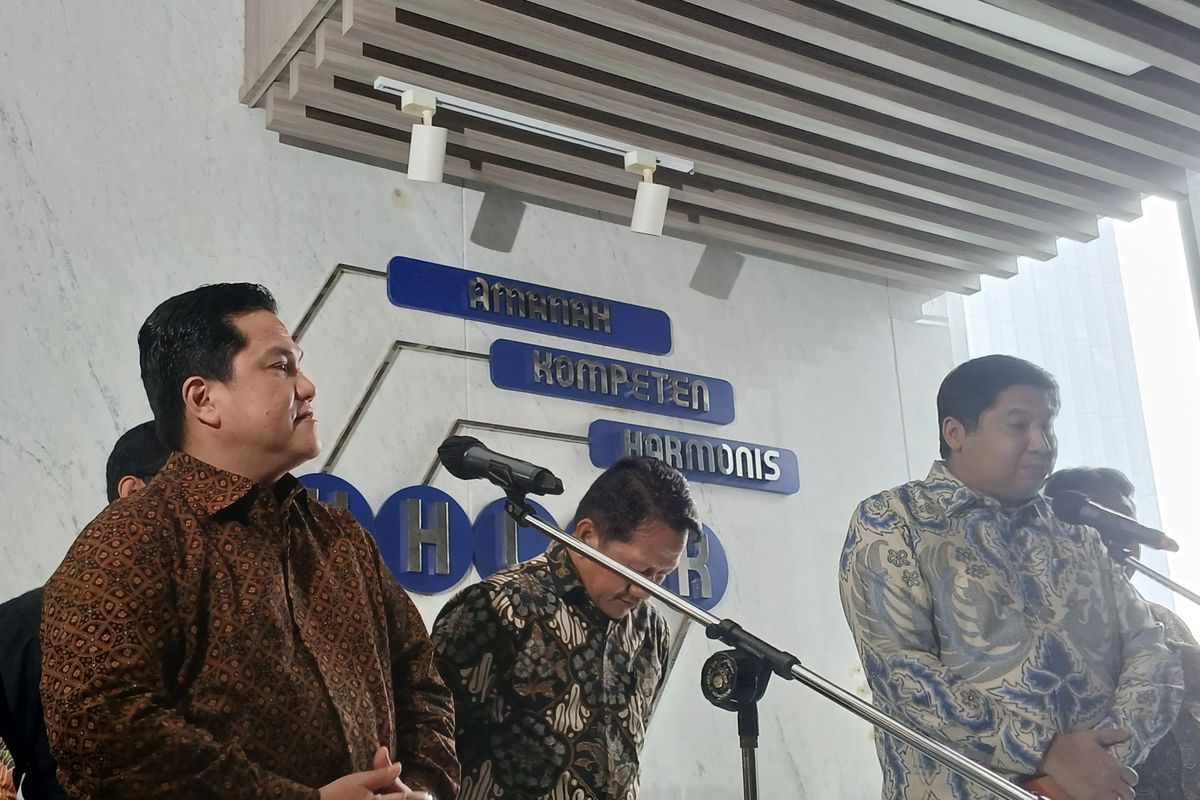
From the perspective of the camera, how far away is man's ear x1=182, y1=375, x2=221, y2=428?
207cm

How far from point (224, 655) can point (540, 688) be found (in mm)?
1028

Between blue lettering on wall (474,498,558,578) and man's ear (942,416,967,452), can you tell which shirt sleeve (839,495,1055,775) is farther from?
blue lettering on wall (474,498,558,578)

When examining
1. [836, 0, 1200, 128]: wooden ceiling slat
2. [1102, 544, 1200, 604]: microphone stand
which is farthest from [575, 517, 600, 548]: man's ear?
[836, 0, 1200, 128]: wooden ceiling slat

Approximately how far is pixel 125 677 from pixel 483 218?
9.50 feet

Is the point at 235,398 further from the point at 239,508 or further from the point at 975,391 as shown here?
the point at 975,391

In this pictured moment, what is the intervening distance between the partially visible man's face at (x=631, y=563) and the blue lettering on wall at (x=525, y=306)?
5.02ft

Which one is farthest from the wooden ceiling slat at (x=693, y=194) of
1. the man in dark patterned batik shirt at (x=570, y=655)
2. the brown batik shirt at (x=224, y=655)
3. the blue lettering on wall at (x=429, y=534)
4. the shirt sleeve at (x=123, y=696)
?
the shirt sleeve at (x=123, y=696)

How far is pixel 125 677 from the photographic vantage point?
1757mm

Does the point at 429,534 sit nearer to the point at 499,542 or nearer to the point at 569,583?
the point at 499,542

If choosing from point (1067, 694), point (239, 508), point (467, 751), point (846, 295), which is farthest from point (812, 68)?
point (239, 508)

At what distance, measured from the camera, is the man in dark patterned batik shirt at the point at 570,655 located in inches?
107

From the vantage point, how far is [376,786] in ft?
6.05

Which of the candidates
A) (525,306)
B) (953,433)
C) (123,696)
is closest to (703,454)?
(525,306)

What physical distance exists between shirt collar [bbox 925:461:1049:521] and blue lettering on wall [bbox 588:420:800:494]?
1.44 metres
